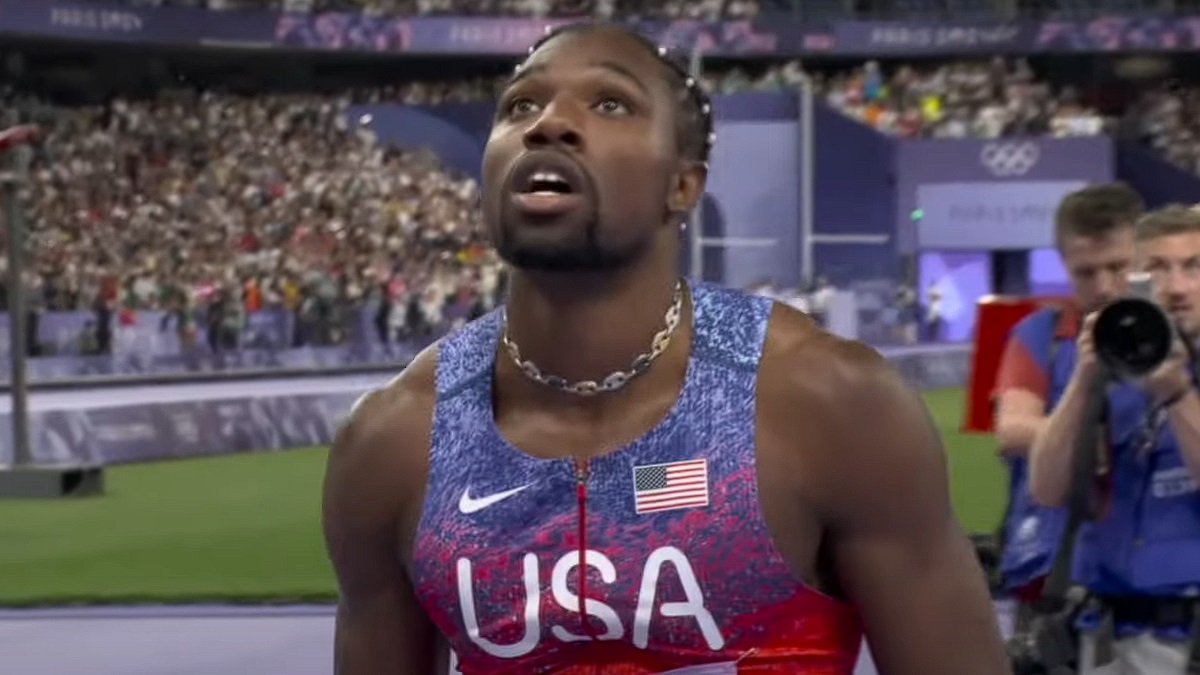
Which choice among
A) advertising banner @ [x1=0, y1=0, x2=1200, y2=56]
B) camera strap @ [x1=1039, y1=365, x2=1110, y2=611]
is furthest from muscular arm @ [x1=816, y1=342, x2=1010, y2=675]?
advertising banner @ [x1=0, y1=0, x2=1200, y2=56]

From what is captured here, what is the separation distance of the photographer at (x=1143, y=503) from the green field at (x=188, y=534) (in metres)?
6.85

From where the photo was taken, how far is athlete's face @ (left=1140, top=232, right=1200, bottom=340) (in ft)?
13.5

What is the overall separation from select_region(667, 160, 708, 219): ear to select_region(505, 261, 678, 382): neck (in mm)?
67

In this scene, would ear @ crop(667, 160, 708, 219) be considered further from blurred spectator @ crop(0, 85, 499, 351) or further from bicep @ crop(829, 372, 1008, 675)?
blurred spectator @ crop(0, 85, 499, 351)

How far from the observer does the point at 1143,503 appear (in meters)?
4.32

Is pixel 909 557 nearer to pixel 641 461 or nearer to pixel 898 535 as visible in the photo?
pixel 898 535

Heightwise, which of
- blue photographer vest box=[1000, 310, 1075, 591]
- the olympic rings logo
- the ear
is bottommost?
blue photographer vest box=[1000, 310, 1075, 591]

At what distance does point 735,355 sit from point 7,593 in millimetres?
9676

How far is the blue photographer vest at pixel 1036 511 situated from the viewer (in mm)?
4492

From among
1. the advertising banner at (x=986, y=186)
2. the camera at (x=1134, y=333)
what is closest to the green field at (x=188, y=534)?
the camera at (x=1134, y=333)

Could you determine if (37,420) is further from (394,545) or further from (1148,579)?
(394,545)

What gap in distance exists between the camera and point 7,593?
1128cm

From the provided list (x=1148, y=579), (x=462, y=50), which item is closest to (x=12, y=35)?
(x=462, y=50)

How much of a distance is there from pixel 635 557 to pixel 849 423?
0.81ft
